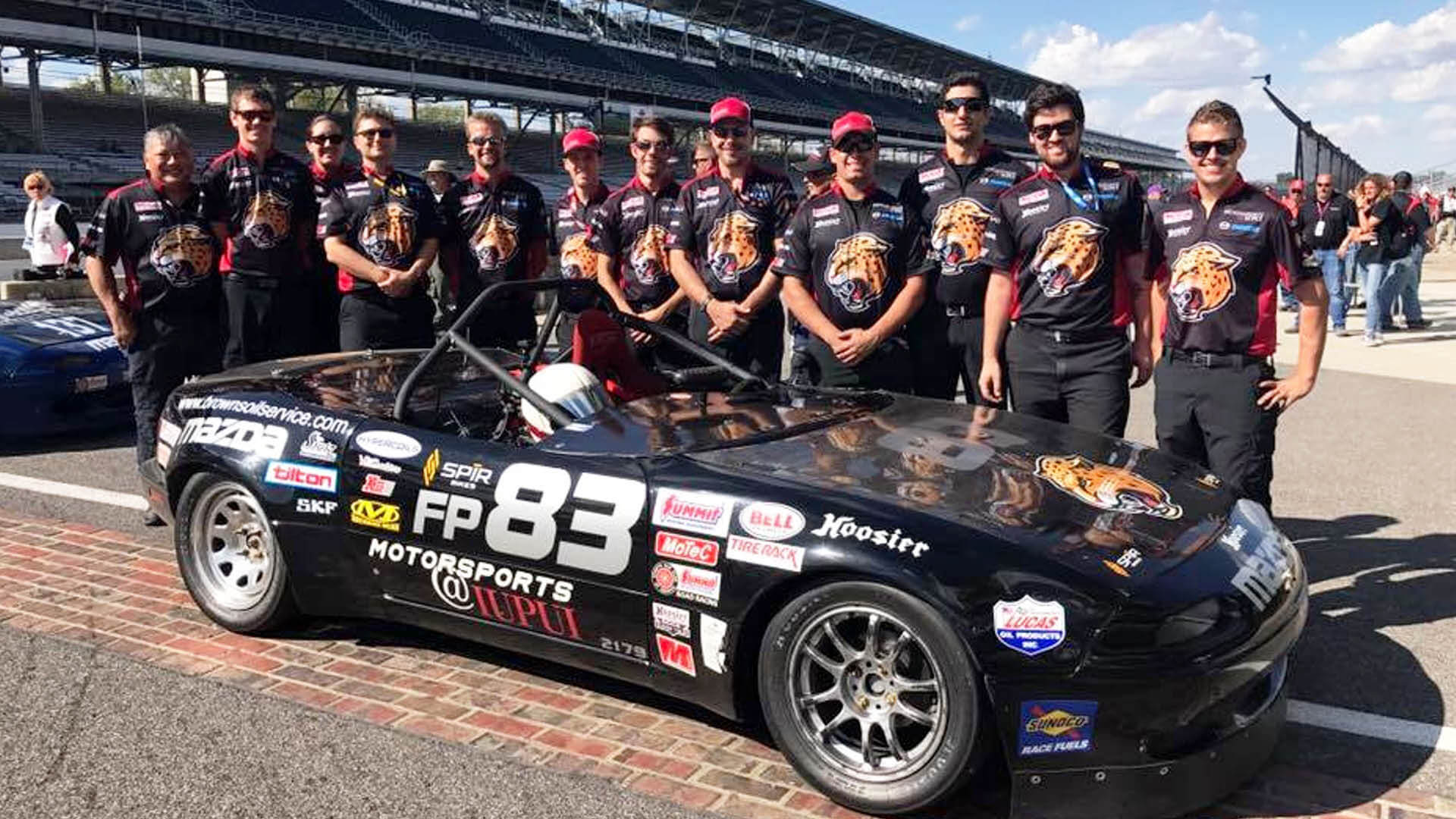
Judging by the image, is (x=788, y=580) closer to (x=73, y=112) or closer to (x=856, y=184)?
(x=856, y=184)

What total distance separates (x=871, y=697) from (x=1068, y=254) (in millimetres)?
2119

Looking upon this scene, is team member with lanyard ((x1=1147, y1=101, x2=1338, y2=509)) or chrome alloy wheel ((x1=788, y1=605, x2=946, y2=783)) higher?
team member with lanyard ((x1=1147, y1=101, x2=1338, y2=509))

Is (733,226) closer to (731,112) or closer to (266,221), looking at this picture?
(731,112)

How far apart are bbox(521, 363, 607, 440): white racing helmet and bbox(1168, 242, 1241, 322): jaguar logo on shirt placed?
6.59 feet

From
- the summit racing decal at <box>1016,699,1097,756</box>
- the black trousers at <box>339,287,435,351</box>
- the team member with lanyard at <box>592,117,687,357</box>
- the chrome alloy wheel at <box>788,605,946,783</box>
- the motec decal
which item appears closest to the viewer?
the summit racing decal at <box>1016,699,1097,756</box>

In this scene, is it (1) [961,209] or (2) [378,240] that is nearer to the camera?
(1) [961,209]

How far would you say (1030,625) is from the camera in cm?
251

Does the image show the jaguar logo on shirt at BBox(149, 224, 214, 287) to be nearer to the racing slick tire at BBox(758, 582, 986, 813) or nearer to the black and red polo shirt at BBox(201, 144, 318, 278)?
the black and red polo shirt at BBox(201, 144, 318, 278)

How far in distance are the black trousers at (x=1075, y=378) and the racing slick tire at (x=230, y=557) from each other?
2.73 m

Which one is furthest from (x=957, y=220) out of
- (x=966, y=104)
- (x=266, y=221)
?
(x=266, y=221)

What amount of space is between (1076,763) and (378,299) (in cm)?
407

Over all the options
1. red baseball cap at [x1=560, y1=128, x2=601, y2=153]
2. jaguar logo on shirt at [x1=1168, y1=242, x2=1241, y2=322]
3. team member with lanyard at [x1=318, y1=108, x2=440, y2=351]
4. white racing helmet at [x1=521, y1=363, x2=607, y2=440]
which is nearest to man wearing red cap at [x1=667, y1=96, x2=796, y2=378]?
red baseball cap at [x1=560, y1=128, x2=601, y2=153]

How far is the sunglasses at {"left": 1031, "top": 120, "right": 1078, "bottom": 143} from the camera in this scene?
4.14 m

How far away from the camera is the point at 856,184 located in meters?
4.61
